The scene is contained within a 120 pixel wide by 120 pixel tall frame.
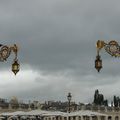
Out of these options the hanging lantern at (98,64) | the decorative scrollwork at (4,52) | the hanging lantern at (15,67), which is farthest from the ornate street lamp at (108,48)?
the decorative scrollwork at (4,52)

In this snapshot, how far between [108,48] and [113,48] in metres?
0.32

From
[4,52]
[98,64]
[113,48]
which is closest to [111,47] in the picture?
[113,48]

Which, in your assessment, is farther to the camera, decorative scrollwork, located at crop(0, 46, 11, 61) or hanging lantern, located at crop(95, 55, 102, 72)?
decorative scrollwork, located at crop(0, 46, 11, 61)

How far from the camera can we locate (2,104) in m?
123

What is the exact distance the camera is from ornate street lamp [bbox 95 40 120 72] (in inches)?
1169

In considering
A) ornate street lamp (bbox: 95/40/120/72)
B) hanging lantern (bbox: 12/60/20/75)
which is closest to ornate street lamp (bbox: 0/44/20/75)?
hanging lantern (bbox: 12/60/20/75)

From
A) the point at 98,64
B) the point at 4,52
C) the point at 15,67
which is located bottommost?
the point at 98,64

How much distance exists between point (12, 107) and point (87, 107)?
85.4 feet

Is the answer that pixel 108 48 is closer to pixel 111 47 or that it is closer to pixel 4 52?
pixel 111 47

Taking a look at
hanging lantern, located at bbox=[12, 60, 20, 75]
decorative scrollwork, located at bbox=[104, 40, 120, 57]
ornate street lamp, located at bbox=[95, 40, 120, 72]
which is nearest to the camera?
ornate street lamp, located at bbox=[95, 40, 120, 72]

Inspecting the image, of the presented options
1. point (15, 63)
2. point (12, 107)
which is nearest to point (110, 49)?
point (15, 63)

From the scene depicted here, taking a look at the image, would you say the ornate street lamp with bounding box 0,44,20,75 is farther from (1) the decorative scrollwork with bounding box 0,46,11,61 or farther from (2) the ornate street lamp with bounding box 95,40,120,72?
(2) the ornate street lamp with bounding box 95,40,120,72

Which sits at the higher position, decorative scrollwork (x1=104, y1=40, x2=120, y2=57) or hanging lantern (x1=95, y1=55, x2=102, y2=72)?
decorative scrollwork (x1=104, y1=40, x2=120, y2=57)

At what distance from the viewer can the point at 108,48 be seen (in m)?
30.4
